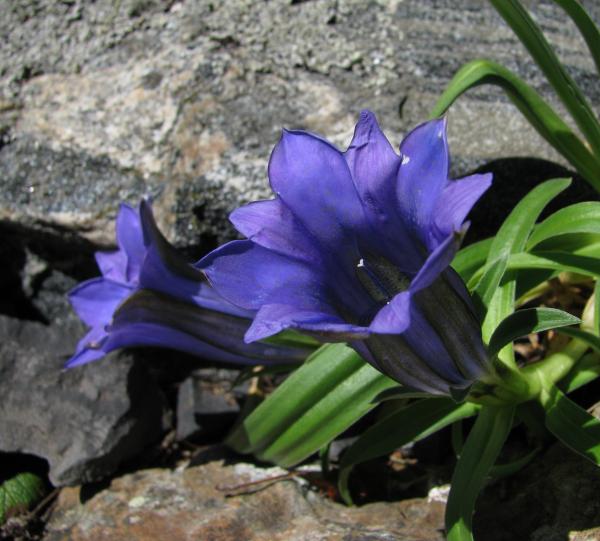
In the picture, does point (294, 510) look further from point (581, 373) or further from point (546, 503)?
point (581, 373)

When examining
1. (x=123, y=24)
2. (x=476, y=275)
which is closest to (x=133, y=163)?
(x=123, y=24)

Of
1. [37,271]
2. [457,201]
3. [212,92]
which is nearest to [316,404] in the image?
[457,201]

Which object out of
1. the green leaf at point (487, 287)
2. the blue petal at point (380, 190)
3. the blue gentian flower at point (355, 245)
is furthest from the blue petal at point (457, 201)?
the green leaf at point (487, 287)

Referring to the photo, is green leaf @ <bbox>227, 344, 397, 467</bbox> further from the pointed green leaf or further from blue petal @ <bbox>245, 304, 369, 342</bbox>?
blue petal @ <bbox>245, 304, 369, 342</bbox>

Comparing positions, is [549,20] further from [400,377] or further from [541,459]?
[400,377]

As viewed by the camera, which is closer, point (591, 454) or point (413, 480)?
point (591, 454)

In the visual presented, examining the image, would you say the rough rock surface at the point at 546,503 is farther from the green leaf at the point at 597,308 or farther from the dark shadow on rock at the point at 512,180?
the dark shadow on rock at the point at 512,180
